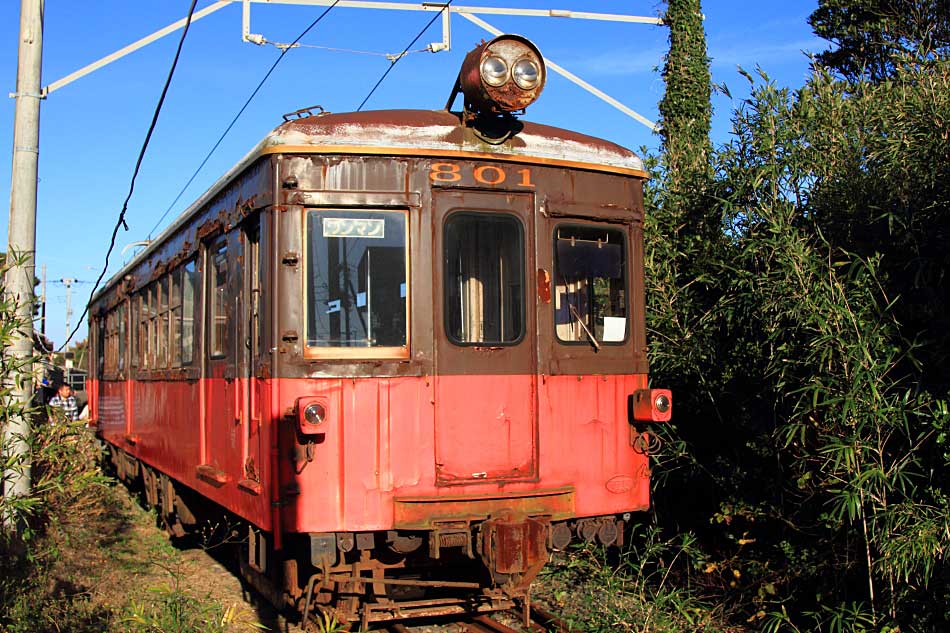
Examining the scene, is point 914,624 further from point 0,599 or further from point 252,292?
point 0,599

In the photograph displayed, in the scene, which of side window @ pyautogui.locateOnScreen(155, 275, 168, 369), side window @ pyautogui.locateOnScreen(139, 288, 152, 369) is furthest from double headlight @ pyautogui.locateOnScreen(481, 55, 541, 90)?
side window @ pyautogui.locateOnScreen(139, 288, 152, 369)

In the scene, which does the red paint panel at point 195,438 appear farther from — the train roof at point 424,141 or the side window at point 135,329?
the train roof at point 424,141

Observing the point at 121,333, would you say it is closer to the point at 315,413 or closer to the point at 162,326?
the point at 162,326

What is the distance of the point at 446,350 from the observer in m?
5.61

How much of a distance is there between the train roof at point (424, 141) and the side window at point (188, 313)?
1888 millimetres

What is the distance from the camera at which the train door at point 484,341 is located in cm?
559

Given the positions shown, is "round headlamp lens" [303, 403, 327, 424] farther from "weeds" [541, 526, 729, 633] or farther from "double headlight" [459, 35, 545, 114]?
"weeds" [541, 526, 729, 633]

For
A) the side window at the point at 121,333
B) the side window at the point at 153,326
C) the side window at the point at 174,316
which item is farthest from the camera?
the side window at the point at 121,333

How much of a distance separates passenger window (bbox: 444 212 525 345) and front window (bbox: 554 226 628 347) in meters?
0.27

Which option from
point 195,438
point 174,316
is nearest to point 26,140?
point 174,316

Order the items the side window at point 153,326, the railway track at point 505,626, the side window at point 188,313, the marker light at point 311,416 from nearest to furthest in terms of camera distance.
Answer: the marker light at point 311,416 < the railway track at point 505,626 < the side window at point 188,313 < the side window at point 153,326

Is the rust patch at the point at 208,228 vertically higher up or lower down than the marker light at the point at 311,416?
higher up

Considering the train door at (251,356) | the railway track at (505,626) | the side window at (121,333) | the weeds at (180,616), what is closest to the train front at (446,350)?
the railway track at (505,626)

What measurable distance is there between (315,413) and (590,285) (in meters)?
1.96
